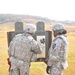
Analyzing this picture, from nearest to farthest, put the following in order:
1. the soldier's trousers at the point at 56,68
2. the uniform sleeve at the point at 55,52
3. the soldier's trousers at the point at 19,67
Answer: the uniform sleeve at the point at 55,52, the soldier's trousers at the point at 56,68, the soldier's trousers at the point at 19,67

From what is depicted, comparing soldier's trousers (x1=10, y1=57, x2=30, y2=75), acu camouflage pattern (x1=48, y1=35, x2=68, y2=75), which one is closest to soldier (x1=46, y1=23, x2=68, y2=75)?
acu camouflage pattern (x1=48, y1=35, x2=68, y2=75)

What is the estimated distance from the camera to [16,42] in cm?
1068

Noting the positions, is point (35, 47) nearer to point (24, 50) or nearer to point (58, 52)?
point (24, 50)

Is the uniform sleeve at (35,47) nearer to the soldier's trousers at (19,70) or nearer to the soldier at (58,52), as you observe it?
the soldier at (58,52)

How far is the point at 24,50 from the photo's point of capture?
10.6m

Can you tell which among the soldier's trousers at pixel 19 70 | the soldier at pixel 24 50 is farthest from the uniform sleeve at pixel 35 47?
the soldier's trousers at pixel 19 70

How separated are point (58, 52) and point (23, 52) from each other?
1139 mm

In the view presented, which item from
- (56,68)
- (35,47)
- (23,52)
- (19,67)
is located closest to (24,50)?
(23,52)

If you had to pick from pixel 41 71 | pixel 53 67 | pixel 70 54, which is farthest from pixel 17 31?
pixel 70 54

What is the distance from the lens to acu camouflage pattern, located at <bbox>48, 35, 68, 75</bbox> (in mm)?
10133

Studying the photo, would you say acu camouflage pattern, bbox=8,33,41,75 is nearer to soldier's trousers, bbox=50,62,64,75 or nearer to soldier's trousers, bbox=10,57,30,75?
soldier's trousers, bbox=10,57,30,75

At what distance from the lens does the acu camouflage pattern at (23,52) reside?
34.6 ft

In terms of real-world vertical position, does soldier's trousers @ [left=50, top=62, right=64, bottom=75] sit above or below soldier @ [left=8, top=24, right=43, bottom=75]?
below

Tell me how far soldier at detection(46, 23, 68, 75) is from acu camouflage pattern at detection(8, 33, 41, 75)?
561mm
